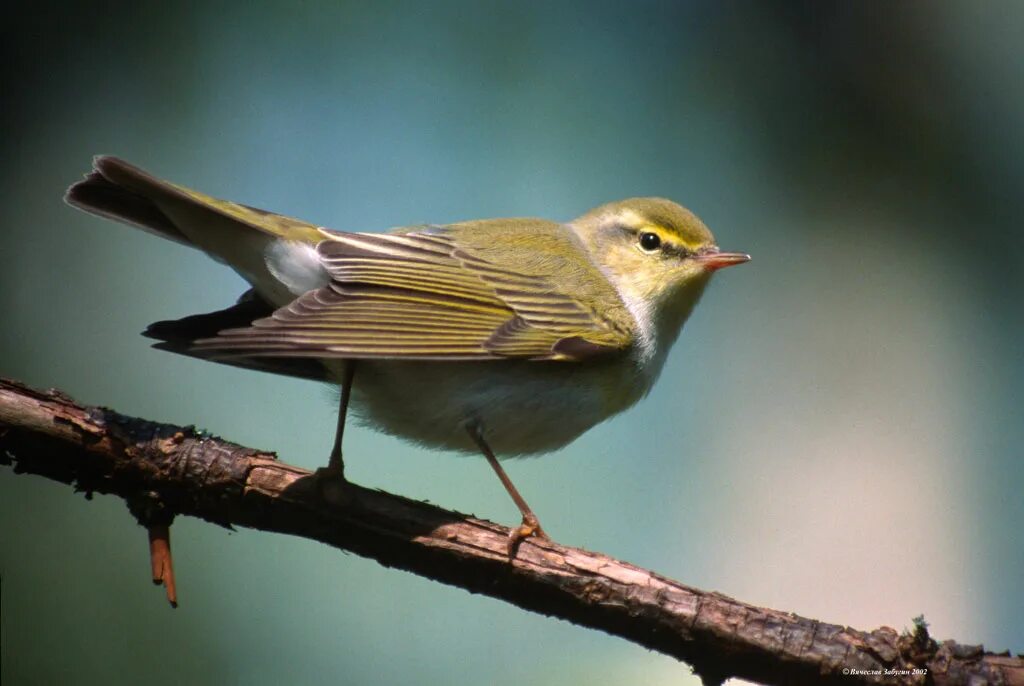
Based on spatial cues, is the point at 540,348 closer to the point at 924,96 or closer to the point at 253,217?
the point at 253,217

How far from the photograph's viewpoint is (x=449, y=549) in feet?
8.87

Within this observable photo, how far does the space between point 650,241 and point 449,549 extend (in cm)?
194

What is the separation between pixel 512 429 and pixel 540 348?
0.32 metres

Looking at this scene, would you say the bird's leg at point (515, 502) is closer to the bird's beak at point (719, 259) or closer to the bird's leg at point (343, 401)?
the bird's leg at point (343, 401)

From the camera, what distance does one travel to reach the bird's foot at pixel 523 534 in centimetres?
271

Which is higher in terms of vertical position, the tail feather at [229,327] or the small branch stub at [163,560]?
the tail feather at [229,327]

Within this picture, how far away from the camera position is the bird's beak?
12.5 feet

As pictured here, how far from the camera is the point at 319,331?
2.82 m

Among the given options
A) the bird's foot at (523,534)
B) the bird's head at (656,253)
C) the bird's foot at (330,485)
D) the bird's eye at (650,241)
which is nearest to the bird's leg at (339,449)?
the bird's foot at (330,485)

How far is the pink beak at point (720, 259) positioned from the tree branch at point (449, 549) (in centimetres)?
162

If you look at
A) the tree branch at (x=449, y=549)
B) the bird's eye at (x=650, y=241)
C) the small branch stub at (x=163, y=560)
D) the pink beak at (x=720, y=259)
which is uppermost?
the bird's eye at (x=650, y=241)

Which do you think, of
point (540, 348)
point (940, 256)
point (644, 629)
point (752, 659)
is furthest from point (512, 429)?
point (940, 256)

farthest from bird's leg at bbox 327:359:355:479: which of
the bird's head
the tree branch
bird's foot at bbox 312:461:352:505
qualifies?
the bird's head

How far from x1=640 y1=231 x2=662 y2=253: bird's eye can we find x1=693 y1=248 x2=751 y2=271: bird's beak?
0.22 metres
